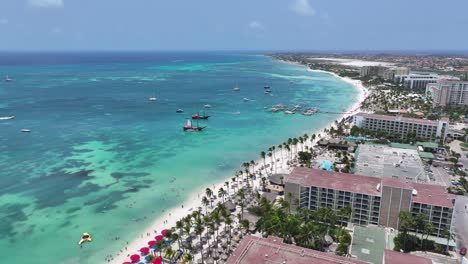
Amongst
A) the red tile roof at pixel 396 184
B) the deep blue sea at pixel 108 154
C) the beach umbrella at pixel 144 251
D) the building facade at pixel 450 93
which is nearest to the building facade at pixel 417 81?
the deep blue sea at pixel 108 154

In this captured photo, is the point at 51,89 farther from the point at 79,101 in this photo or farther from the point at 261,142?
the point at 261,142

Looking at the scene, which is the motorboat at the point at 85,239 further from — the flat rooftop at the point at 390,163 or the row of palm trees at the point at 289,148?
the flat rooftop at the point at 390,163

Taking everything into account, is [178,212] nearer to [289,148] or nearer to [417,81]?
[289,148]

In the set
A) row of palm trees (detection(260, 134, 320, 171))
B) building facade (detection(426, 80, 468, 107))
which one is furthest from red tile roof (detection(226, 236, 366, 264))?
building facade (detection(426, 80, 468, 107))

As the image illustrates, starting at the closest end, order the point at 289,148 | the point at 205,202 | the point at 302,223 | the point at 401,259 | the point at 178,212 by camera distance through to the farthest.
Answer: the point at 401,259 < the point at 302,223 < the point at 205,202 < the point at 178,212 < the point at 289,148

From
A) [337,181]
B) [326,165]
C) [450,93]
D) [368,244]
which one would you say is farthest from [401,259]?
[450,93]

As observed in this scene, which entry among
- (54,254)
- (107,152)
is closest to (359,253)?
(54,254)

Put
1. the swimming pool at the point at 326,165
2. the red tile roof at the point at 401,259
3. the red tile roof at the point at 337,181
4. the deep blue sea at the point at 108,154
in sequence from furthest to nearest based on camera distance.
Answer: the swimming pool at the point at 326,165 < the deep blue sea at the point at 108,154 < the red tile roof at the point at 337,181 < the red tile roof at the point at 401,259
